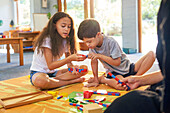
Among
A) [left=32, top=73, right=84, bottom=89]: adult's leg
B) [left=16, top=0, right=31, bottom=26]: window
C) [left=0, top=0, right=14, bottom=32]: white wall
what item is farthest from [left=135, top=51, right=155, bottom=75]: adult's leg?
[left=0, top=0, right=14, bottom=32]: white wall

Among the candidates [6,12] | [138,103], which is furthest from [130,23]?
[6,12]

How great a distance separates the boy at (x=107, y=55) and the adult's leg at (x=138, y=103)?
111cm

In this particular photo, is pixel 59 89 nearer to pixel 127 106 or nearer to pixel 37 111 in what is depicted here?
pixel 37 111

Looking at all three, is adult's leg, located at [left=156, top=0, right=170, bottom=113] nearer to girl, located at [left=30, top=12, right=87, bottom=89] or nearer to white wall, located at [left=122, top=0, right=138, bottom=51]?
girl, located at [left=30, top=12, right=87, bottom=89]

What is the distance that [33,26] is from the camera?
682 centimetres

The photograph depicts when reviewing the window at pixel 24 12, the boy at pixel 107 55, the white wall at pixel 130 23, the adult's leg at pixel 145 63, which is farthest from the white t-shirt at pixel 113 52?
the window at pixel 24 12

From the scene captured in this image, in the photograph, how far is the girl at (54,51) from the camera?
1822mm

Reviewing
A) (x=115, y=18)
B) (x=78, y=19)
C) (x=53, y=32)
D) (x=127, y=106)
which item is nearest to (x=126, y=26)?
(x=115, y=18)

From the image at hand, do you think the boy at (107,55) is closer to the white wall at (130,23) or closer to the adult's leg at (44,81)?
the adult's leg at (44,81)

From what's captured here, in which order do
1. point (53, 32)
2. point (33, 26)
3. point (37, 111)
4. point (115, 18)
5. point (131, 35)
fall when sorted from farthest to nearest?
1. point (33, 26)
2. point (115, 18)
3. point (131, 35)
4. point (53, 32)
5. point (37, 111)

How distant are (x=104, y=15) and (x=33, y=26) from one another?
2685 millimetres

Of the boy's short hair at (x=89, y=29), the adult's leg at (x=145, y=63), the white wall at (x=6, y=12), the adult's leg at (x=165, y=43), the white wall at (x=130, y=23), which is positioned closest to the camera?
the adult's leg at (x=165, y=43)

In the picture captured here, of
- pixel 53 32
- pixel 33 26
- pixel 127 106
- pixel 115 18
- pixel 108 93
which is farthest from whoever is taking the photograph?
pixel 33 26

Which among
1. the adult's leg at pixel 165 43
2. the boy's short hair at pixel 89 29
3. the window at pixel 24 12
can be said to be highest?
the window at pixel 24 12
